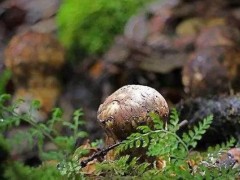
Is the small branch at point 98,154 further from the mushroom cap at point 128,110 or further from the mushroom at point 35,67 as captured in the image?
the mushroom at point 35,67

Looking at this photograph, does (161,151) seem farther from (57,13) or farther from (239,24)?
(57,13)

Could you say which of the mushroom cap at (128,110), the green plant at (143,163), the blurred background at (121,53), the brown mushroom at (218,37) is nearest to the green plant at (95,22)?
the blurred background at (121,53)

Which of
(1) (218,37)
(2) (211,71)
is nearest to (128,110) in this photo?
(2) (211,71)

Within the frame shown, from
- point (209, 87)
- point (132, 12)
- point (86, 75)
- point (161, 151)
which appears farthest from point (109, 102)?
point (132, 12)

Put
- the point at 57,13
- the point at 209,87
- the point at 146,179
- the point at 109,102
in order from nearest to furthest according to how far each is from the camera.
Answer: the point at 146,179
the point at 109,102
the point at 209,87
the point at 57,13

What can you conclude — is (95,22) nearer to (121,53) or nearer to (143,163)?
(121,53)

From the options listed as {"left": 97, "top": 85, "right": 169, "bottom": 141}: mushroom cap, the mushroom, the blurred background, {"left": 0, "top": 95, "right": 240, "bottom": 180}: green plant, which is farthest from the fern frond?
the mushroom
